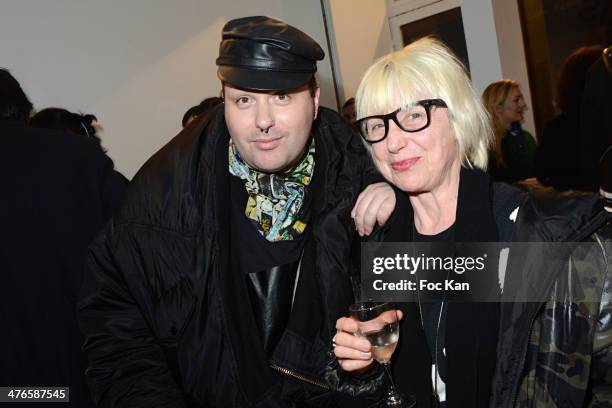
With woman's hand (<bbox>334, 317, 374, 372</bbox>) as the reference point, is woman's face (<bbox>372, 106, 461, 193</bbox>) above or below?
above

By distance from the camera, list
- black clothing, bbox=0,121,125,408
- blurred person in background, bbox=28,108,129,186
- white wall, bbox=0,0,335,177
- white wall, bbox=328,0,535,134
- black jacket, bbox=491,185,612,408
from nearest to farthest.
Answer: black jacket, bbox=491,185,612,408 → black clothing, bbox=0,121,125,408 → blurred person in background, bbox=28,108,129,186 → white wall, bbox=0,0,335,177 → white wall, bbox=328,0,535,134

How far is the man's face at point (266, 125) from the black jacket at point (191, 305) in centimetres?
15

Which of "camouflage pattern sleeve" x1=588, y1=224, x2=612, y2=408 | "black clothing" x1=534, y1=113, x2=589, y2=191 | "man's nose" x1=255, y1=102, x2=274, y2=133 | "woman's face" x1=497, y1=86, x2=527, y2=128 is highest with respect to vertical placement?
"man's nose" x1=255, y1=102, x2=274, y2=133

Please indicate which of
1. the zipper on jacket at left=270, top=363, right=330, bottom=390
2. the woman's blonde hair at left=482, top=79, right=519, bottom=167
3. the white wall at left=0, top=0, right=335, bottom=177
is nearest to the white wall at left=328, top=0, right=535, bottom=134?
the woman's blonde hair at left=482, top=79, right=519, bottom=167

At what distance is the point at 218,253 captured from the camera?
195 cm

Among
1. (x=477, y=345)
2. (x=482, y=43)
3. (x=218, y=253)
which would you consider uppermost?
(x=482, y=43)

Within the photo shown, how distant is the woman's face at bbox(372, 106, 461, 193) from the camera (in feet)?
5.75

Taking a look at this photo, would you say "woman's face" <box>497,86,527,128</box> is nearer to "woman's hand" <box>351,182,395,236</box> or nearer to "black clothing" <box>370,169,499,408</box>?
"woman's hand" <box>351,182,395,236</box>

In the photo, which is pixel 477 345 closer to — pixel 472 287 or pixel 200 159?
pixel 472 287

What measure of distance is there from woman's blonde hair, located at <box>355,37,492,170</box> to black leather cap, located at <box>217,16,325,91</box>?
0.27 meters

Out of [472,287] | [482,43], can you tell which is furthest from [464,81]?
[482,43]

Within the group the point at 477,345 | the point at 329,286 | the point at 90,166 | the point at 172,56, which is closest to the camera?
the point at 477,345

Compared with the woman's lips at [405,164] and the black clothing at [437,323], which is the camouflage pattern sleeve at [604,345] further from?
the woman's lips at [405,164]

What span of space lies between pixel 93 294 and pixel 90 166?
0.69m
